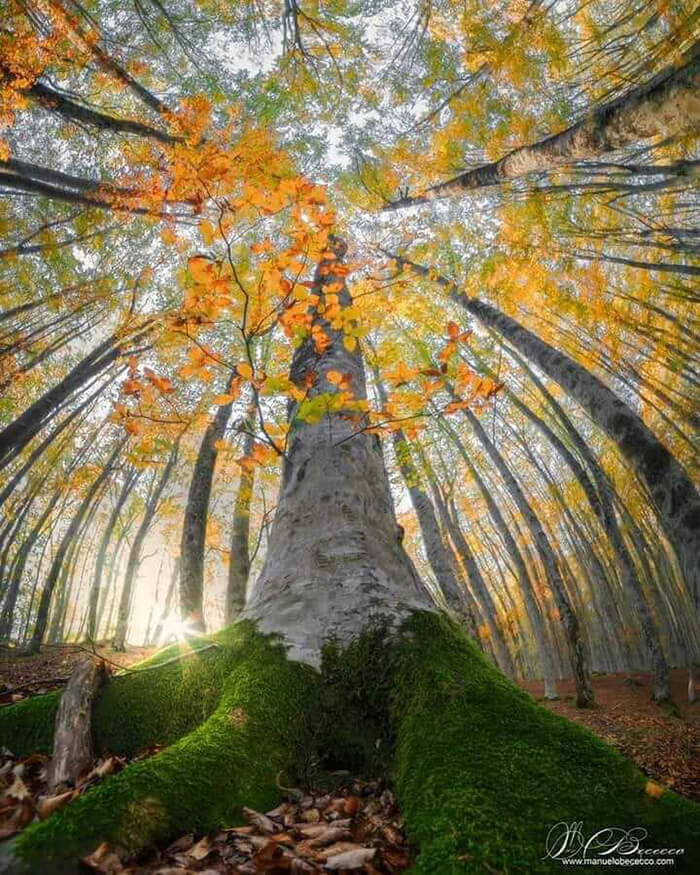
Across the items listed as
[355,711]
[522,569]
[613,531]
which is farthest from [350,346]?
[522,569]

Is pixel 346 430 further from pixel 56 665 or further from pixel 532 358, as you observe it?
pixel 56 665

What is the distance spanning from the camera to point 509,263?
264 inches

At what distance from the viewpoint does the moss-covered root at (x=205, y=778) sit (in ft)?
3.33

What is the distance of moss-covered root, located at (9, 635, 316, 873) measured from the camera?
1.01m

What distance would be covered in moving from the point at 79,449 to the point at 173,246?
7610 mm

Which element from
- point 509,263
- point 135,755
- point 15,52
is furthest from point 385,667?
point 15,52

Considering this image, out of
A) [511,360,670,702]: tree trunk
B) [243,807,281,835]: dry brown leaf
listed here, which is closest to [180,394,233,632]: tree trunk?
[243,807,281,835]: dry brown leaf

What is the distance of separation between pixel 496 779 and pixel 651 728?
7.64m

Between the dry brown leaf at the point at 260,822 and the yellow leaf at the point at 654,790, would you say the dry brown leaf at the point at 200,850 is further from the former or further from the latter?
the yellow leaf at the point at 654,790

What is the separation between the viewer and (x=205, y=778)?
1352mm

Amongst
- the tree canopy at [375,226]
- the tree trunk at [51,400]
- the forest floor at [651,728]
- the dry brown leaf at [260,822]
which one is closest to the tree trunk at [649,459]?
the tree canopy at [375,226]

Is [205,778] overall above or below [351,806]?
above

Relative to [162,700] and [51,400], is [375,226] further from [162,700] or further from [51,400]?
[162,700]

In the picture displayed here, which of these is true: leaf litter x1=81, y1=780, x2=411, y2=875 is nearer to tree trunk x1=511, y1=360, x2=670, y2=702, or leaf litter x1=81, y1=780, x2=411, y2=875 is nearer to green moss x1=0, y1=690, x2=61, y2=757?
green moss x1=0, y1=690, x2=61, y2=757
